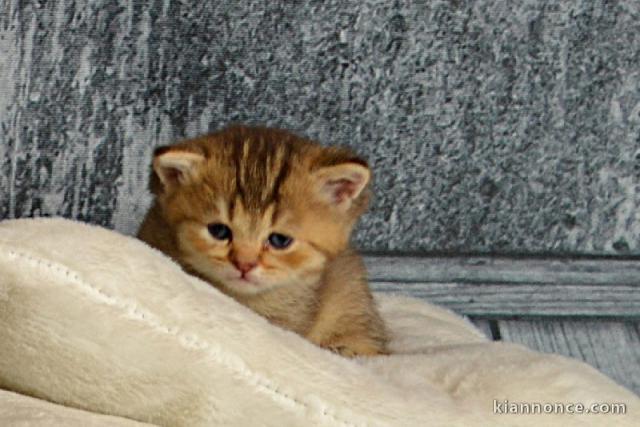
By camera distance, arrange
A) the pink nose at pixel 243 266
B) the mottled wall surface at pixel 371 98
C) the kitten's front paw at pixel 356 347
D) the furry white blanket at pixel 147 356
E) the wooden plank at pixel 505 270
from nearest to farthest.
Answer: the furry white blanket at pixel 147 356, the pink nose at pixel 243 266, the kitten's front paw at pixel 356 347, the mottled wall surface at pixel 371 98, the wooden plank at pixel 505 270

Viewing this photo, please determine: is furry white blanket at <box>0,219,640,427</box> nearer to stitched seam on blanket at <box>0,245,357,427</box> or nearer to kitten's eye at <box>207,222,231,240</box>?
stitched seam on blanket at <box>0,245,357,427</box>

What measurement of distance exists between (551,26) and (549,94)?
13 cm

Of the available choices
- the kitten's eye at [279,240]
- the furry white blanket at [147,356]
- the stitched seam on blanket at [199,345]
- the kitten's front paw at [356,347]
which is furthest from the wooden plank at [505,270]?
the stitched seam on blanket at [199,345]

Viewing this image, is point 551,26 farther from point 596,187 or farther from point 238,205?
point 238,205

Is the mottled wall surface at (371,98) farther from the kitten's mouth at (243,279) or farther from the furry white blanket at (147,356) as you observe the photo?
the furry white blanket at (147,356)

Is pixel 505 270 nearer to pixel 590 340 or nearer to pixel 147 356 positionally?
pixel 590 340

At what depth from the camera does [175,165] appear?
1.58 m

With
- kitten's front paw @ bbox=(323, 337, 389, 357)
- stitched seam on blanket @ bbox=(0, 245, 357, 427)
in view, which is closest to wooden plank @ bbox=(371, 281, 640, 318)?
kitten's front paw @ bbox=(323, 337, 389, 357)

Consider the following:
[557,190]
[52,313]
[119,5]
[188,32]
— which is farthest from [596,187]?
[52,313]

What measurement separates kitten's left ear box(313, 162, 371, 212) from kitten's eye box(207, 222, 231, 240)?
149mm

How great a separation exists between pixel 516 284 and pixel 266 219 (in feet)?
2.90

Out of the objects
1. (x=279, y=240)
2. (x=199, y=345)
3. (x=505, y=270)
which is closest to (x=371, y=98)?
(x=505, y=270)

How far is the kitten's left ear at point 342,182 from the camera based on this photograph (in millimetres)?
1566

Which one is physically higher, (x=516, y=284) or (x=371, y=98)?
(x=371, y=98)
